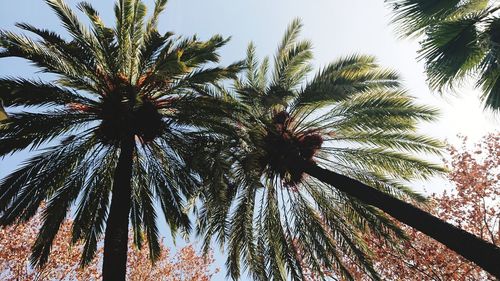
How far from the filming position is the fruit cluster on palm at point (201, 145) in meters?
8.44

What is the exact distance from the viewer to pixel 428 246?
14.8 metres

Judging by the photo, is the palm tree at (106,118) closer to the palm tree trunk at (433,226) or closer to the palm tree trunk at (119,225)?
the palm tree trunk at (119,225)

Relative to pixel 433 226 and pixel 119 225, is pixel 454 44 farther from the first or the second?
pixel 119 225

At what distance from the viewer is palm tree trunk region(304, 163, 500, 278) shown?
5979 millimetres

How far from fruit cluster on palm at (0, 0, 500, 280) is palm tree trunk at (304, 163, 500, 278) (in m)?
0.03

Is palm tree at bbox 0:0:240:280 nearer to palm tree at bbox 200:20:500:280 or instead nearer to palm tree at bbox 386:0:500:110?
palm tree at bbox 200:20:500:280

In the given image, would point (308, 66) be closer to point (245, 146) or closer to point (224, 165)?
point (245, 146)

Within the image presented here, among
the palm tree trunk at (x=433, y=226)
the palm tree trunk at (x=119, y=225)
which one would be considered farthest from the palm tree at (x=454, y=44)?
the palm tree trunk at (x=119, y=225)

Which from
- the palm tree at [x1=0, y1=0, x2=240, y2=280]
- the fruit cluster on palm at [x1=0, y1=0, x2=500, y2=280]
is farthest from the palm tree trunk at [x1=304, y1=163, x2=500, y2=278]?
the palm tree at [x1=0, y1=0, x2=240, y2=280]

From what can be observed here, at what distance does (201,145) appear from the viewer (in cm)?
903

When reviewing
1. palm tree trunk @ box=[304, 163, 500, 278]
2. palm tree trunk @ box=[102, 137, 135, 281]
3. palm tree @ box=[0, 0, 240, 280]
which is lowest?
palm tree trunk @ box=[304, 163, 500, 278]

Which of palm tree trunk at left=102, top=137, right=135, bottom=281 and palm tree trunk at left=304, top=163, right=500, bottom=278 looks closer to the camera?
palm tree trunk at left=304, top=163, right=500, bottom=278

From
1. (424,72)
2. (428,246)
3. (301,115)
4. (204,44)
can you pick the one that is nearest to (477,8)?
(424,72)

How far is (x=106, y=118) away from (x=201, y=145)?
228cm
